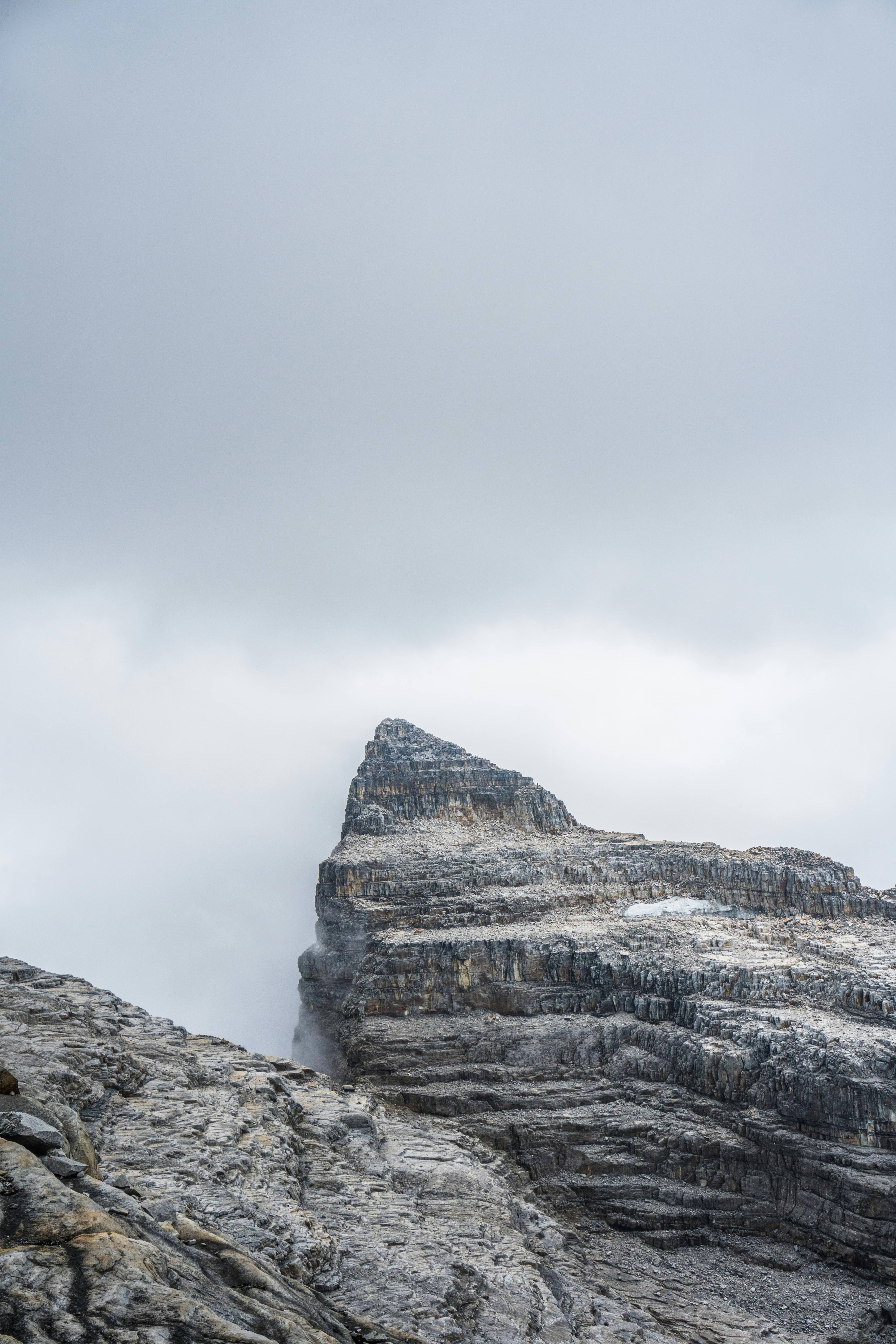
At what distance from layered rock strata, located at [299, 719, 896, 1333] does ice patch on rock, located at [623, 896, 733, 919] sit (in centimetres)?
32

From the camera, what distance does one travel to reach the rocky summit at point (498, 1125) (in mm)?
15469

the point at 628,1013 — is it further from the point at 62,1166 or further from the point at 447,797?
the point at 62,1166

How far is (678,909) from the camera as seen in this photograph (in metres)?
72.9

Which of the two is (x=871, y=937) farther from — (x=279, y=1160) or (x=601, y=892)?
(x=279, y=1160)

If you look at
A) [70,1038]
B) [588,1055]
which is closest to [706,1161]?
[588,1055]

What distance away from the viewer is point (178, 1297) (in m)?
11.9

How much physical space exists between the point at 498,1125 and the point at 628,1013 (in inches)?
568

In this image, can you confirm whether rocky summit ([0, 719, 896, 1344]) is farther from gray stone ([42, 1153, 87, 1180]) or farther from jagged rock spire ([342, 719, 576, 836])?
jagged rock spire ([342, 719, 576, 836])

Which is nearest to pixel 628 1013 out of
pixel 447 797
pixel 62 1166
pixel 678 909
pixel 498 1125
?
pixel 498 1125

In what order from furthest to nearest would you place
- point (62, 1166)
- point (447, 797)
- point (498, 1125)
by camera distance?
point (447, 797), point (498, 1125), point (62, 1166)

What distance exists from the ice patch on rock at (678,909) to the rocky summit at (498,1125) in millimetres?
445

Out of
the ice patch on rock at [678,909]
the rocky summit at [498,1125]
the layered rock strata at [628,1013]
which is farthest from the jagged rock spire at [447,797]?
the ice patch on rock at [678,909]

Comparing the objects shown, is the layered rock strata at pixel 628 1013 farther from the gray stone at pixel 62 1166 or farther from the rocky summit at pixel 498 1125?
the gray stone at pixel 62 1166

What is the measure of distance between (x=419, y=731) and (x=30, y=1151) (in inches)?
4020
